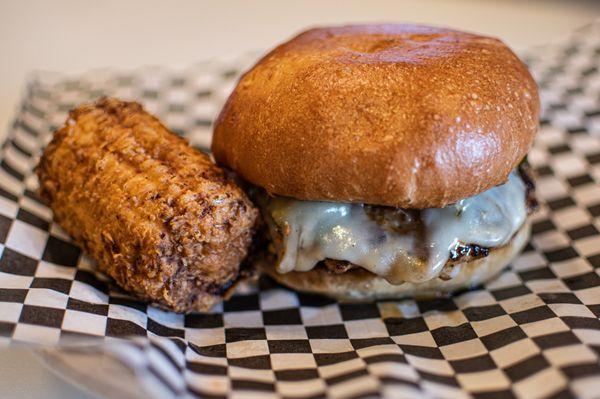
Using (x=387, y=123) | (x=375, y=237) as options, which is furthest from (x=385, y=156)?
(x=375, y=237)

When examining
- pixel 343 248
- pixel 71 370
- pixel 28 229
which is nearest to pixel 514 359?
pixel 343 248

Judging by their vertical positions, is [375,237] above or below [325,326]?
above

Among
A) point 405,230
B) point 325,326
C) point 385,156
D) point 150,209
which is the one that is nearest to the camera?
point 385,156

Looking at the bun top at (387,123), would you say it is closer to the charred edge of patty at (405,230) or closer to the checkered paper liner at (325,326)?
the charred edge of patty at (405,230)

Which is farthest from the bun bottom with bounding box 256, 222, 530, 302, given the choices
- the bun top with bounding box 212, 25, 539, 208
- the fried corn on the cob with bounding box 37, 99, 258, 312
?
the bun top with bounding box 212, 25, 539, 208

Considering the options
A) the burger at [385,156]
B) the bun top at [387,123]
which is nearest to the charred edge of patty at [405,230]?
the burger at [385,156]

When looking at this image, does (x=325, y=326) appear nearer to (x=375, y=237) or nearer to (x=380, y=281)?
(x=380, y=281)

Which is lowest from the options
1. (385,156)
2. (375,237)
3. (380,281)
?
(380,281)
